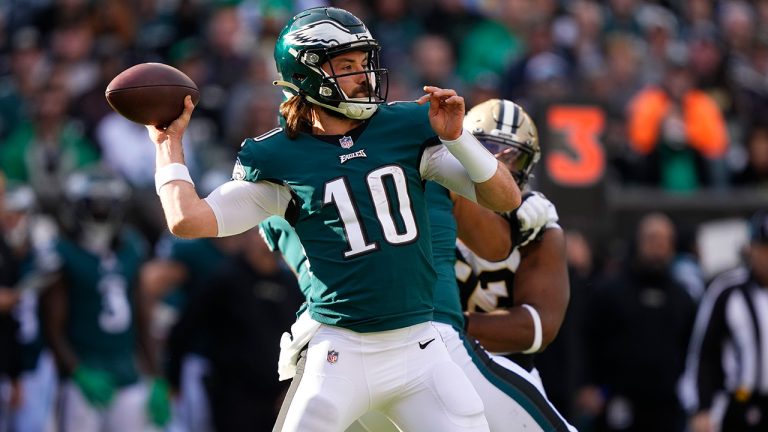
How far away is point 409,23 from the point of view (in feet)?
39.9

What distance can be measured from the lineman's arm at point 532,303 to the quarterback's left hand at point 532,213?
7.3 inches

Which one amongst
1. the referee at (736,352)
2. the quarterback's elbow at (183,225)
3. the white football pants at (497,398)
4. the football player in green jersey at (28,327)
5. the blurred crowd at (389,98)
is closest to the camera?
the quarterback's elbow at (183,225)

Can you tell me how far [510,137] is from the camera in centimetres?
514

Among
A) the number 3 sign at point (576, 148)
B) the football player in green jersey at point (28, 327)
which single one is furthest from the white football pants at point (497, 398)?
the football player in green jersey at point (28, 327)

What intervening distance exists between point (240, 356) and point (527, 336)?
13.7 ft

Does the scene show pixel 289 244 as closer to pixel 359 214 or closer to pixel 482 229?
pixel 359 214

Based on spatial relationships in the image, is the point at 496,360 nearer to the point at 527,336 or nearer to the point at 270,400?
the point at 527,336

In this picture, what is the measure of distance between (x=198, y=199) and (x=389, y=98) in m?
6.47

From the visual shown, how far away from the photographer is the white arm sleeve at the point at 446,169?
4.31m

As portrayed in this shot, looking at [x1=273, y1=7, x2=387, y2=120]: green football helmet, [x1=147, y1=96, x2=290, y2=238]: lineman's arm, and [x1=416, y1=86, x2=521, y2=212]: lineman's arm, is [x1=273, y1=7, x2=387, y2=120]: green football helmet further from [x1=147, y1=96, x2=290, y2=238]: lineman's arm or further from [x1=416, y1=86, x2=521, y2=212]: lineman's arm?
[x1=147, y1=96, x2=290, y2=238]: lineman's arm

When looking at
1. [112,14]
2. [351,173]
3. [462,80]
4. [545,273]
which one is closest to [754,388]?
[545,273]

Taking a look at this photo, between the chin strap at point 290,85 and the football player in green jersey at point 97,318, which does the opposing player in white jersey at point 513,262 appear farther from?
the football player in green jersey at point 97,318

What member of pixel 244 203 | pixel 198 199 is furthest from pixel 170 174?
pixel 244 203

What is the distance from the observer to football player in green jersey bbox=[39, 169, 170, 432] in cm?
855
